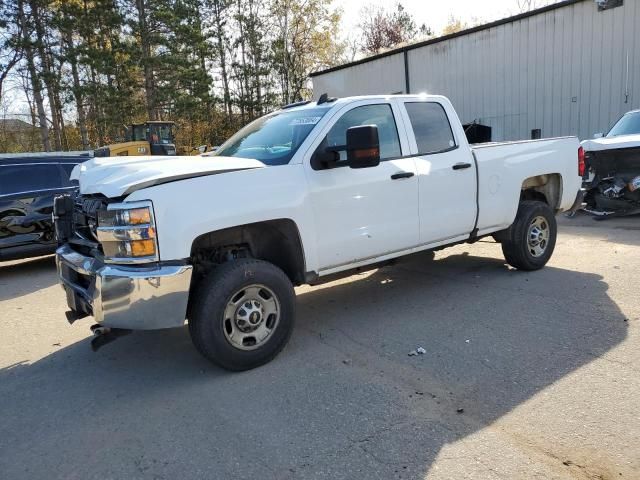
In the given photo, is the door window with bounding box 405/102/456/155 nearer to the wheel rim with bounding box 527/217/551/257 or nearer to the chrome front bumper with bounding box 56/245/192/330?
the wheel rim with bounding box 527/217/551/257

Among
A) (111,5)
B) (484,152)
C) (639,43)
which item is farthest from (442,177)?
(111,5)

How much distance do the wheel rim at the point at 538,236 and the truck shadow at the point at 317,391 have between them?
0.83 meters

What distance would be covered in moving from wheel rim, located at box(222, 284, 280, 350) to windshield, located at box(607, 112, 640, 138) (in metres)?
8.91

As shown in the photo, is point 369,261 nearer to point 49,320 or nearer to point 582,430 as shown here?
point 582,430

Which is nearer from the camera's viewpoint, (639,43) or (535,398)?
(535,398)

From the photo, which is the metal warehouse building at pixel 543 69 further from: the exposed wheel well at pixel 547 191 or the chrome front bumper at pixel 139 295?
the chrome front bumper at pixel 139 295

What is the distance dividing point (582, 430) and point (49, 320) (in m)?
5.21

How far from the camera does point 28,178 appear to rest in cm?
845

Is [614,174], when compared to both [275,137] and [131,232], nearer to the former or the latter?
[275,137]

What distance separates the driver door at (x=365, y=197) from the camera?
427cm

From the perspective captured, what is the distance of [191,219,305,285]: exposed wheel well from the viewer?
13.0 feet

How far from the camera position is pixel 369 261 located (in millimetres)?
4680

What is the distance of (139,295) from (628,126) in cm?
1018

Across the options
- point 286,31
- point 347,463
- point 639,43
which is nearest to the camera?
point 347,463
